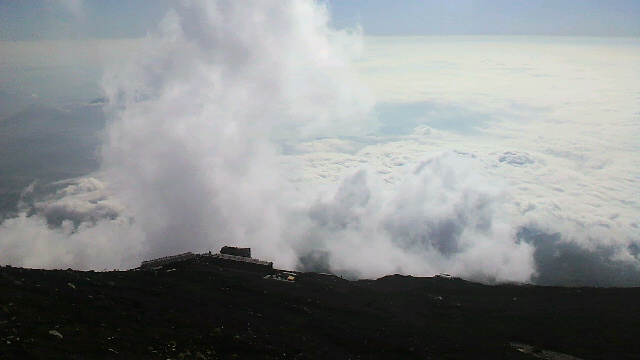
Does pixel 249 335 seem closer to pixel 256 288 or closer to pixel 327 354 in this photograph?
pixel 327 354

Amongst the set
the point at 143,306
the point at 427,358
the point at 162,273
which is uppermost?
the point at 162,273

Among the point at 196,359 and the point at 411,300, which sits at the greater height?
the point at 411,300

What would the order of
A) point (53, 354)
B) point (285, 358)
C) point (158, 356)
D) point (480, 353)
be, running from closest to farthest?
point (53, 354) < point (158, 356) < point (285, 358) < point (480, 353)

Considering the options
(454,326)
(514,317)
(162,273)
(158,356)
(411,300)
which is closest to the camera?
(158,356)

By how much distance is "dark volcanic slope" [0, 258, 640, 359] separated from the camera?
3111 centimetres

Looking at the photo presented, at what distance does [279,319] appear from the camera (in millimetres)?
52406

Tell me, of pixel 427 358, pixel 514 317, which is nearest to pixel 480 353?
pixel 427 358

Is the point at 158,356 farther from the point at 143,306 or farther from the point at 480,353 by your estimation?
the point at 480,353

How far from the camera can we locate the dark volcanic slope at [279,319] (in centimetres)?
3111

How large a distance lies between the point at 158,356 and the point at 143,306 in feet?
43.4

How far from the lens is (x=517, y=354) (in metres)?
54.6

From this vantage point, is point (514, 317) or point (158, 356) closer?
point (158, 356)

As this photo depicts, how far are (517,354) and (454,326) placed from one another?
14.1m

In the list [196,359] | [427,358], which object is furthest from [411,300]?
[196,359]
